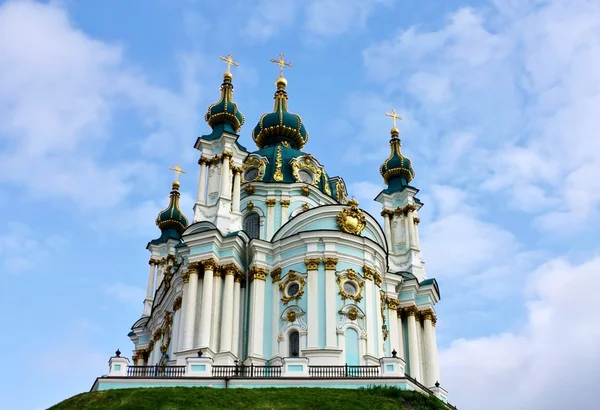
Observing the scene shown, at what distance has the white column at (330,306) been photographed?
98.3 ft

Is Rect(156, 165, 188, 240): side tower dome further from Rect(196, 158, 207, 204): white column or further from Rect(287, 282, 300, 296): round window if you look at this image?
Rect(287, 282, 300, 296): round window

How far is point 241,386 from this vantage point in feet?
82.4

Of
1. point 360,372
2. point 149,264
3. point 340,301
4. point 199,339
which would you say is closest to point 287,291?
point 340,301

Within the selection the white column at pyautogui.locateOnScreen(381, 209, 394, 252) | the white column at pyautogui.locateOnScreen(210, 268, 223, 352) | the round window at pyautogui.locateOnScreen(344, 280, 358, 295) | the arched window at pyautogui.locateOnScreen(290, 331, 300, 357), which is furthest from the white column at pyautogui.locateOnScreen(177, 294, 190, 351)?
the white column at pyautogui.locateOnScreen(381, 209, 394, 252)

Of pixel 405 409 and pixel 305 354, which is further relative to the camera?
pixel 305 354

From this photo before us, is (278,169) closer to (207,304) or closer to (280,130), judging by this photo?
(280,130)

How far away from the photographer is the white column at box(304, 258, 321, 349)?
30188mm

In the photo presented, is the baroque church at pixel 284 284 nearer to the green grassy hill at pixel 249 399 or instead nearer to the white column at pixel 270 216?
the white column at pixel 270 216

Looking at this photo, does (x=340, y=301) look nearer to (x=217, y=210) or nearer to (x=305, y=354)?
(x=305, y=354)

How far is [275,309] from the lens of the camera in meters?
31.8

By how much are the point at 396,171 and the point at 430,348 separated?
1023cm

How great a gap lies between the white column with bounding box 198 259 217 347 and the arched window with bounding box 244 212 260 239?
5.92 m

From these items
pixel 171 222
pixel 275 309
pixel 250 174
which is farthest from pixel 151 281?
pixel 275 309

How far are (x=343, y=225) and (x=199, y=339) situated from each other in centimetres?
811
